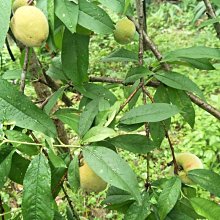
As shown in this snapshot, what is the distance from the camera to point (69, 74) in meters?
0.91

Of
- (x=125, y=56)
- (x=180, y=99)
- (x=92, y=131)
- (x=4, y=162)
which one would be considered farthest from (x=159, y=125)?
(x=4, y=162)

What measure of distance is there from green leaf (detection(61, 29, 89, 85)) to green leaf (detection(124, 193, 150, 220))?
30 centimetres

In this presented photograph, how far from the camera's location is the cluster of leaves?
611mm

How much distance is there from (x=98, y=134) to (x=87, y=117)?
Answer: 0.25 feet

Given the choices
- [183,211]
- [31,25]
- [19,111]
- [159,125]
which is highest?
[31,25]

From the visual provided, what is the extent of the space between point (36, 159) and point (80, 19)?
263 millimetres

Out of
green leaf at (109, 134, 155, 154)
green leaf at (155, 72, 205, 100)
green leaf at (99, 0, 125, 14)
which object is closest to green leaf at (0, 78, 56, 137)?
green leaf at (109, 134, 155, 154)

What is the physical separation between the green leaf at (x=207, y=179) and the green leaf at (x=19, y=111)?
29 cm

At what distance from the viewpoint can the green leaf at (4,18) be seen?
1.86 ft

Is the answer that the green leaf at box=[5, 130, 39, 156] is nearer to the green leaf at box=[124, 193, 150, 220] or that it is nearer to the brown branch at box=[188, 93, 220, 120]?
the green leaf at box=[124, 193, 150, 220]

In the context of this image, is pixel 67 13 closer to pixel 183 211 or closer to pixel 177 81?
pixel 177 81

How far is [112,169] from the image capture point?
2.01ft

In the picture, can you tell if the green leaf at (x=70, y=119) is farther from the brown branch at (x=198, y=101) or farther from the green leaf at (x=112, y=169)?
the brown branch at (x=198, y=101)

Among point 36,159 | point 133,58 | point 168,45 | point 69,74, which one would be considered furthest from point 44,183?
point 168,45
